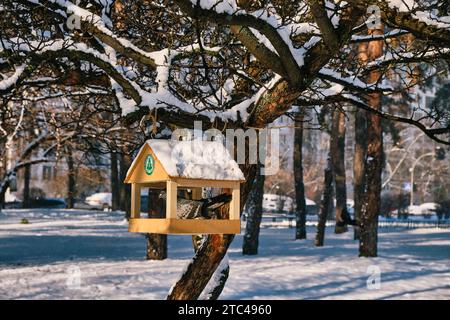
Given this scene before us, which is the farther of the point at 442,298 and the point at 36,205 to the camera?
the point at 36,205

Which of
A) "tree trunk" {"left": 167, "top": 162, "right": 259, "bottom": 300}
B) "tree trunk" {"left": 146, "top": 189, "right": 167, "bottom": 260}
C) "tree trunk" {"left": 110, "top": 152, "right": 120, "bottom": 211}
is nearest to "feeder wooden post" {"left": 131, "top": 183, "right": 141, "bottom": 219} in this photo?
Answer: "tree trunk" {"left": 167, "top": 162, "right": 259, "bottom": 300}

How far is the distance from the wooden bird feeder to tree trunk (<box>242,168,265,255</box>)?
52.0ft

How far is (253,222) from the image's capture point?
72.6 feet

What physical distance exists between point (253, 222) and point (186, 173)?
55.3ft

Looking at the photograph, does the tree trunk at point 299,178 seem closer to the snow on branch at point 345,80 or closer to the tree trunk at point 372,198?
the tree trunk at point 372,198

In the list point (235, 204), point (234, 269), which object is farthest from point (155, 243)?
point (235, 204)

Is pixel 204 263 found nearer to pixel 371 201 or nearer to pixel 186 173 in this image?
pixel 186 173

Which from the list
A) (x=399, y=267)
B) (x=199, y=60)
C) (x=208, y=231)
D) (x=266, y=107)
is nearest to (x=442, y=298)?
(x=399, y=267)

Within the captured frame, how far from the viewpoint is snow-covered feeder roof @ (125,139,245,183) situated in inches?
213

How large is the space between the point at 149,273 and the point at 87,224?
20.4 metres

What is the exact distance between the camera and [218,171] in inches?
221

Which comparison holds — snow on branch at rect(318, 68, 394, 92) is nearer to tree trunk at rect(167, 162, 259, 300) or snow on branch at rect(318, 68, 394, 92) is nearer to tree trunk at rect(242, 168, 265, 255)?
tree trunk at rect(167, 162, 259, 300)
